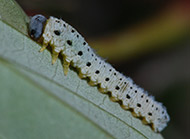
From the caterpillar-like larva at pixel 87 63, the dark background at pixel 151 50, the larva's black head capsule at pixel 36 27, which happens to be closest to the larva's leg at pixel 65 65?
the caterpillar-like larva at pixel 87 63

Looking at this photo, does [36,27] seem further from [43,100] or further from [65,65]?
[43,100]

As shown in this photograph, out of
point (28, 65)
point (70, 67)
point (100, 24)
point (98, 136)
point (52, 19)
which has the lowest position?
point (98, 136)

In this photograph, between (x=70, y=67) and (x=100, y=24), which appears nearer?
(x=70, y=67)

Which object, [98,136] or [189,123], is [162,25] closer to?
[189,123]

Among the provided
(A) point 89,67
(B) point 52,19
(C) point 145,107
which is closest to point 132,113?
(C) point 145,107

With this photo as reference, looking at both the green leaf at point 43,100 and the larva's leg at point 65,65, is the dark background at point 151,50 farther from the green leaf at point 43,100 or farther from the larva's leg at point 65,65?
the green leaf at point 43,100

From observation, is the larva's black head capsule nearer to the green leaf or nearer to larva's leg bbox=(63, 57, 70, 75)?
the green leaf

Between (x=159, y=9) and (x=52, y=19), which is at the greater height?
(x=159, y=9)
